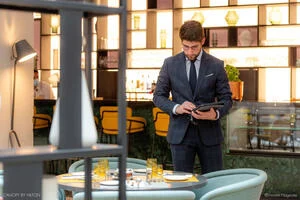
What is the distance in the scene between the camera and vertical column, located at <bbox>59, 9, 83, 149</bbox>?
1.33 meters

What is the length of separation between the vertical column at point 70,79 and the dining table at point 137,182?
129 centimetres

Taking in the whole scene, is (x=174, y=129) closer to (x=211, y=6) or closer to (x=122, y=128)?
(x=122, y=128)

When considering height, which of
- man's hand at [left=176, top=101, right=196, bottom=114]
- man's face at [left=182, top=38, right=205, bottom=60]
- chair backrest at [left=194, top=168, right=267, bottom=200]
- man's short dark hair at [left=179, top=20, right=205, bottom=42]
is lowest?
chair backrest at [left=194, top=168, right=267, bottom=200]

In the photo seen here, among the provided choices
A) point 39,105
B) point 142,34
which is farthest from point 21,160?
point 142,34

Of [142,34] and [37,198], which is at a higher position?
[142,34]

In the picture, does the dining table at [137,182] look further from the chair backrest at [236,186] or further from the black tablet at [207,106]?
the black tablet at [207,106]

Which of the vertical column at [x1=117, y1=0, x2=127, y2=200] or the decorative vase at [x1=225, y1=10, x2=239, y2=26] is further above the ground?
the decorative vase at [x1=225, y1=10, x2=239, y2=26]

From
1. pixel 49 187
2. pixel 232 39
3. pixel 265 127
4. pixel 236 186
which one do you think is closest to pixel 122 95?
pixel 49 187

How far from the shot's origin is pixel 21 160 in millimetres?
1218

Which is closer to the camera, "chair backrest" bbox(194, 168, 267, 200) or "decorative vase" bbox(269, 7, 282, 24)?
"chair backrest" bbox(194, 168, 267, 200)

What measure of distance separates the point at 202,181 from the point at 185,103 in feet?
2.09

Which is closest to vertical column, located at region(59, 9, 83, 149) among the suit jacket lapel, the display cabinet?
the suit jacket lapel

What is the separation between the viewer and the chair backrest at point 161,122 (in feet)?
20.0

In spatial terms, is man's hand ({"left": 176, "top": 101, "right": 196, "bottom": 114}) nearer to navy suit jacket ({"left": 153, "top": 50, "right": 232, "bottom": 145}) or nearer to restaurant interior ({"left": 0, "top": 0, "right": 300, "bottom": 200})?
navy suit jacket ({"left": 153, "top": 50, "right": 232, "bottom": 145})
